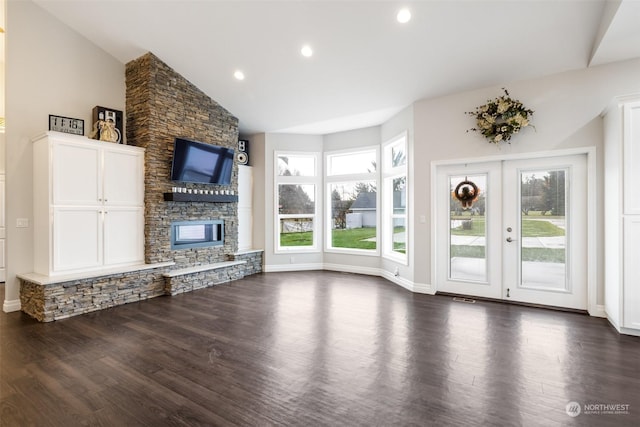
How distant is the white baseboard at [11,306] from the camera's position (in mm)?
4250

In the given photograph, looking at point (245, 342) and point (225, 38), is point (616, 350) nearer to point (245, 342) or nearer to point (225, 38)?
point (245, 342)

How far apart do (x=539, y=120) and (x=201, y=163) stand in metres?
5.21

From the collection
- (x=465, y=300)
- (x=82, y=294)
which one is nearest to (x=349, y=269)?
(x=465, y=300)

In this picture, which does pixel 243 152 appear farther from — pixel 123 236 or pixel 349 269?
pixel 349 269

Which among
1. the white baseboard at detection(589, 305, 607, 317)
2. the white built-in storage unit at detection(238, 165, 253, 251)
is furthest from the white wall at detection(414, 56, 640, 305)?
the white built-in storage unit at detection(238, 165, 253, 251)

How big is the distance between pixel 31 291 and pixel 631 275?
702cm

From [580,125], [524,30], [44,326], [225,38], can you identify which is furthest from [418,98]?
[44,326]

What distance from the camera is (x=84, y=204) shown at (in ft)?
14.1

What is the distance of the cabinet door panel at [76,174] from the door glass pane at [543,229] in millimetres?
6026

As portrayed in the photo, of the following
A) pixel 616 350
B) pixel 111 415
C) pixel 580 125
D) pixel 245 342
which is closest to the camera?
pixel 111 415

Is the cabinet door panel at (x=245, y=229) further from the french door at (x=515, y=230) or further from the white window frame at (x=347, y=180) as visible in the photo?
the french door at (x=515, y=230)

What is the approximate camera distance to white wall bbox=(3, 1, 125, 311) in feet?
13.8

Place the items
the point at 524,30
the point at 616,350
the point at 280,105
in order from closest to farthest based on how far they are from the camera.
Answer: the point at 616,350 → the point at 524,30 → the point at 280,105

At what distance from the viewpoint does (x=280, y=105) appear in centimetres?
580
